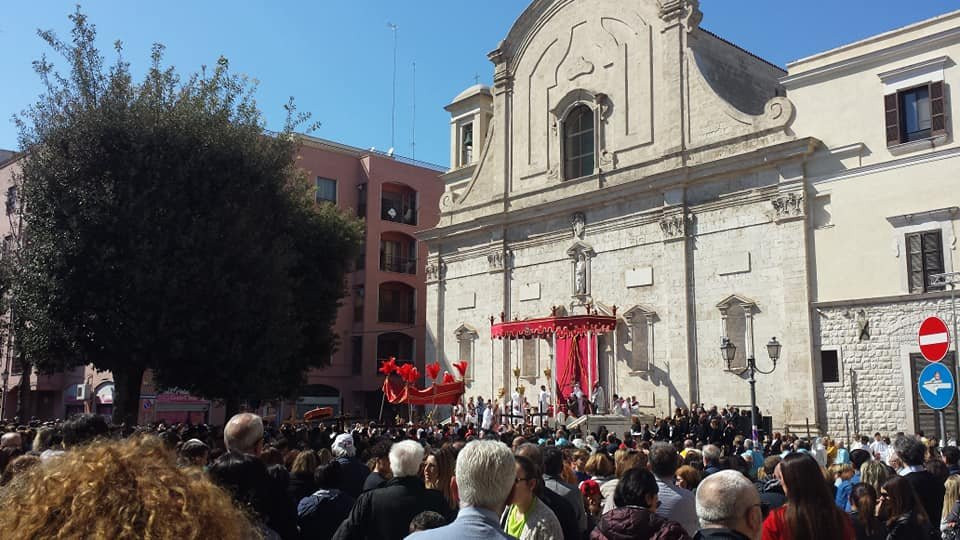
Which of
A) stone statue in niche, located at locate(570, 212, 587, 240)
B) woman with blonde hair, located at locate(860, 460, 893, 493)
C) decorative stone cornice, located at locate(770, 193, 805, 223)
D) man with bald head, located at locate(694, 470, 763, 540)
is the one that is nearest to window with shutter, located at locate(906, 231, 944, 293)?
decorative stone cornice, located at locate(770, 193, 805, 223)

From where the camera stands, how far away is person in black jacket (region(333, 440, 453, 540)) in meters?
5.40

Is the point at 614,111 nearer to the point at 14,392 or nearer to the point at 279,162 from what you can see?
the point at 279,162

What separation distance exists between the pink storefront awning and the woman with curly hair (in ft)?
87.2

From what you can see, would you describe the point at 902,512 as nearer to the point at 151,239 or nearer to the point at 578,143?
the point at 151,239

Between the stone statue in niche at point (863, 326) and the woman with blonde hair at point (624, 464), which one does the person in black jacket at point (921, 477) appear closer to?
the woman with blonde hair at point (624, 464)

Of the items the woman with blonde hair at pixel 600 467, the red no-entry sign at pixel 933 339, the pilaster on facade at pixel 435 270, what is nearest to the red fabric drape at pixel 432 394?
the pilaster on facade at pixel 435 270

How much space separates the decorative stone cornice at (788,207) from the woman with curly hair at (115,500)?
2498cm

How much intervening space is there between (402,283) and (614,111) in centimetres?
1833

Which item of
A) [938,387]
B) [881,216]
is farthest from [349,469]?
[881,216]

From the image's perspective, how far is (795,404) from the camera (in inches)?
946

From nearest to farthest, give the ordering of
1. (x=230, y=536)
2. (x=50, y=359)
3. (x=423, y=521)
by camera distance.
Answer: (x=230, y=536) → (x=423, y=521) → (x=50, y=359)

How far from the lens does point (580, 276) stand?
30.8 m

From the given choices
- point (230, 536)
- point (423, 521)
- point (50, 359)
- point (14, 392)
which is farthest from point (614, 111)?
point (14, 392)

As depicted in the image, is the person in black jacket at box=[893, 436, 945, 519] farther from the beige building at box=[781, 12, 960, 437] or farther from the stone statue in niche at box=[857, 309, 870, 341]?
the stone statue in niche at box=[857, 309, 870, 341]
